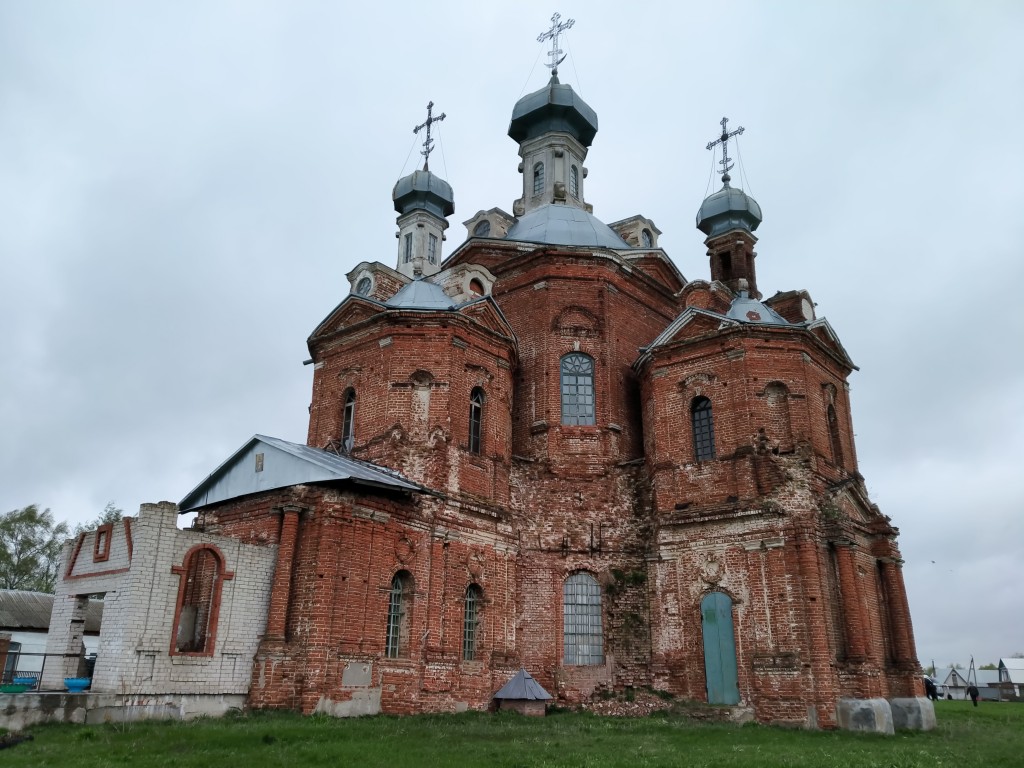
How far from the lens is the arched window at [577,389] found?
66.8 feet

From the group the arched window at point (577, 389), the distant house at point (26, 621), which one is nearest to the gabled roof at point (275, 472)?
the arched window at point (577, 389)

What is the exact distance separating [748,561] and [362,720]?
8319 millimetres

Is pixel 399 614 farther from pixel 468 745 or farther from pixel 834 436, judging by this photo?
pixel 834 436

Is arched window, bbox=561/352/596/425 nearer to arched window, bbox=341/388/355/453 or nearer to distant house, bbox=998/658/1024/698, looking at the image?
arched window, bbox=341/388/355/453

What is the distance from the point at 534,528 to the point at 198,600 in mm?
7290

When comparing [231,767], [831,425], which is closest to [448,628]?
[231,767]

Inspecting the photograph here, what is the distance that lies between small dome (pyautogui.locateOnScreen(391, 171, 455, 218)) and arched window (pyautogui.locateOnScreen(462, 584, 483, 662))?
12.9 m

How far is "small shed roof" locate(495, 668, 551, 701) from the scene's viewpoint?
16.6 m

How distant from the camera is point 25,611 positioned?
26734 mm

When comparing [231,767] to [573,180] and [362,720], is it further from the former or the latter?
[573,180]

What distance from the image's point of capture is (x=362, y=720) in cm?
1364

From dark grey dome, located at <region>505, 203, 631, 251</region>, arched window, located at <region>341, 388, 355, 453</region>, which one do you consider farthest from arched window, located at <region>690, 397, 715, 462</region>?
arched window, located at <region>341, 388, 355, 453</region>

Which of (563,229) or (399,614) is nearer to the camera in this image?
(399,614)

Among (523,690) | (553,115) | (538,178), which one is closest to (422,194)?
(538,178)
